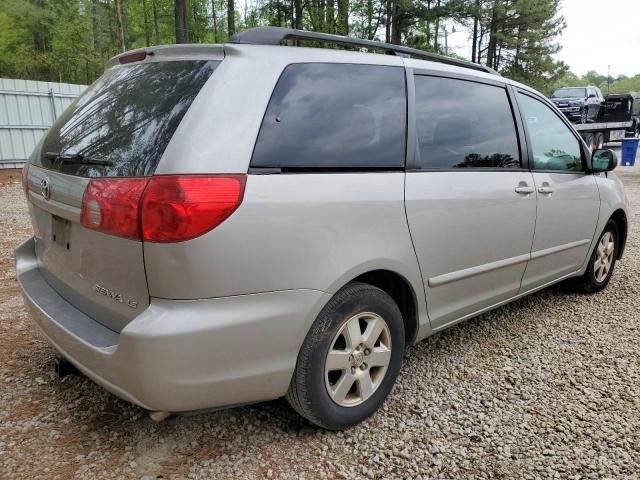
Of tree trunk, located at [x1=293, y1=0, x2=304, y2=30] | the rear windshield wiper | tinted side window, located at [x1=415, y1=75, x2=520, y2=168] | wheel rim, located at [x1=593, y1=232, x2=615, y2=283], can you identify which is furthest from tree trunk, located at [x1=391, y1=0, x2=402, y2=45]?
the rear windshield wiper

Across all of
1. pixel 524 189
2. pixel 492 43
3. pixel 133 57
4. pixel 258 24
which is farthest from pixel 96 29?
pixel 524 189

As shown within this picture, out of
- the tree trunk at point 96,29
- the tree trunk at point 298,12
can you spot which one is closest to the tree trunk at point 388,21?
the tree trunk at point 298,12

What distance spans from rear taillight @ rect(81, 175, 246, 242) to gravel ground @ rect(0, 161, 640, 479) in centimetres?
102

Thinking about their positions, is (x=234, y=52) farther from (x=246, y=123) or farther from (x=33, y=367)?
(x=33, y=367)

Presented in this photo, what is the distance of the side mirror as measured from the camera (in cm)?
390

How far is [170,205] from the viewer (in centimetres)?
173

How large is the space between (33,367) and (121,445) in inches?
41.5

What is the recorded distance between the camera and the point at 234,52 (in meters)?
2.00

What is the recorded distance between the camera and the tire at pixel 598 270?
4.26 metres

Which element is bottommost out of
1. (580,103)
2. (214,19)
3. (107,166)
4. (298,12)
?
(107,166)

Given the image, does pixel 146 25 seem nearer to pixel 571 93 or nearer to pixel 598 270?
pixel 571 93

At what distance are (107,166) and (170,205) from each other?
393 millimetres

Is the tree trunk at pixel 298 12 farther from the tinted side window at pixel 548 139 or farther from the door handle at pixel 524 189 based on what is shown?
the door handle at pixel 524 189

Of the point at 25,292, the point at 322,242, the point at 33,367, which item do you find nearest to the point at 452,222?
the point at 322,242
